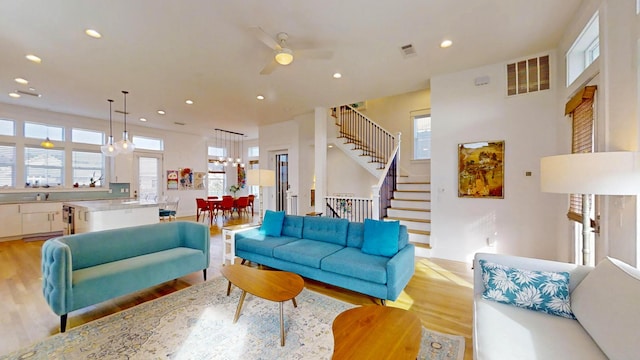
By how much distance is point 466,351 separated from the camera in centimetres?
202

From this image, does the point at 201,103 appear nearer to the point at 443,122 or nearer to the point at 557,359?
the point at 443,122

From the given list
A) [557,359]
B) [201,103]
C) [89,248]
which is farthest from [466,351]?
[201,103]

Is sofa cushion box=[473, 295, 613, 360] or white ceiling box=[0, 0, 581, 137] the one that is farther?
white ceiling box=[0, 0, 581, 137]

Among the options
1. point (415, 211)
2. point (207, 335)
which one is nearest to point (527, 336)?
point (207, 335)

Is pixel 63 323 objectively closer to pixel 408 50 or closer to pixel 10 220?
pixel 408 50

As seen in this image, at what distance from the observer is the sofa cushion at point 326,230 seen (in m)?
3.60

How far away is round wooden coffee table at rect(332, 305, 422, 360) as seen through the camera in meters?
1.47

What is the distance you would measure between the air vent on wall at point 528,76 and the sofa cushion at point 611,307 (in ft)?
10.2

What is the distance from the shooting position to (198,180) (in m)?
9.77

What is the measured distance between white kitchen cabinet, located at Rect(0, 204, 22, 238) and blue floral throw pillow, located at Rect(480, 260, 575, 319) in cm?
896

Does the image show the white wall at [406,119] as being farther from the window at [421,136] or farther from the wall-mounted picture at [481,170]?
the wall-mounted picture at [481,170]

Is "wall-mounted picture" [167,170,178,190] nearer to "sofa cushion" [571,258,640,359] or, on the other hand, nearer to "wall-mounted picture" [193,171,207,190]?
"wall-mounted picture" [193,171,207,190]

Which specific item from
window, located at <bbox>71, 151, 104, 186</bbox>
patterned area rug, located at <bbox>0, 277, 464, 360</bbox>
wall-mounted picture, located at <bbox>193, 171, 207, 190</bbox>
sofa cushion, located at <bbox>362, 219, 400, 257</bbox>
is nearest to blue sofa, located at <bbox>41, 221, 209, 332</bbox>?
patterned area rug, located at <bbox>0, 277, 464, 360</bbox>

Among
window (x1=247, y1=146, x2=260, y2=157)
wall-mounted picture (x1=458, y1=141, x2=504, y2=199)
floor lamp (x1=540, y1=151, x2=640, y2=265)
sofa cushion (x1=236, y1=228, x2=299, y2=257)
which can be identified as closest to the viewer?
floor lamp (x1=540, y1=151, x2=640, y2=265)
